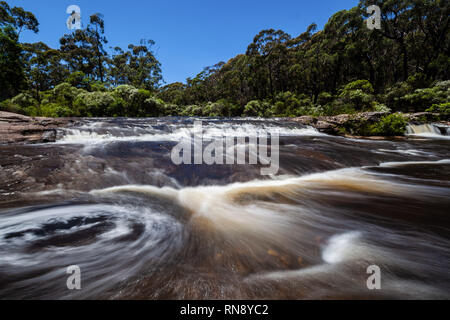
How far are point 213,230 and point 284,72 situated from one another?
117 feet

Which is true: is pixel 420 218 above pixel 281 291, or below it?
above

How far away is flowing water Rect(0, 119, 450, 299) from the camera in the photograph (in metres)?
1.19

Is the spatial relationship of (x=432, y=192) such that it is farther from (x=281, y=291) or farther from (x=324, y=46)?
(x=324, y=46)

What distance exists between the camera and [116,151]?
4.54 meters

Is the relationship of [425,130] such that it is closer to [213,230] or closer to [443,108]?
[443,108]

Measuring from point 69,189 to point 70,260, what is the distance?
1.62 metres

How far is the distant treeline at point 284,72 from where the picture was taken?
15633 millimetres

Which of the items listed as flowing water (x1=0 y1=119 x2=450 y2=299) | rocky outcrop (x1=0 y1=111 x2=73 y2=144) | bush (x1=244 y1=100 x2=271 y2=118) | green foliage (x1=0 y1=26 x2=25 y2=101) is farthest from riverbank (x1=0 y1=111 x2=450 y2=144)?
green foliage (x1=0 y1=26 x2=25 y2=101)

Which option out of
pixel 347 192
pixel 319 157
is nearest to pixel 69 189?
pixel 347 192

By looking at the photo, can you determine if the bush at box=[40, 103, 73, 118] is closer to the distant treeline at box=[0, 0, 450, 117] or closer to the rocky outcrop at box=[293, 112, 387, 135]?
the distant treeline at box=[0, 0, 450, 117]

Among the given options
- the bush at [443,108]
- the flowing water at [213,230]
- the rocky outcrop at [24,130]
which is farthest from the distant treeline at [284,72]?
the flowing water at [213,230]

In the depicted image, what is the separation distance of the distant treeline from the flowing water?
12.1 meters

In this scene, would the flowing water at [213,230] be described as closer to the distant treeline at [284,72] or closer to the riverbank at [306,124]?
the riverbank at [306,124]

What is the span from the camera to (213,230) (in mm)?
1907
